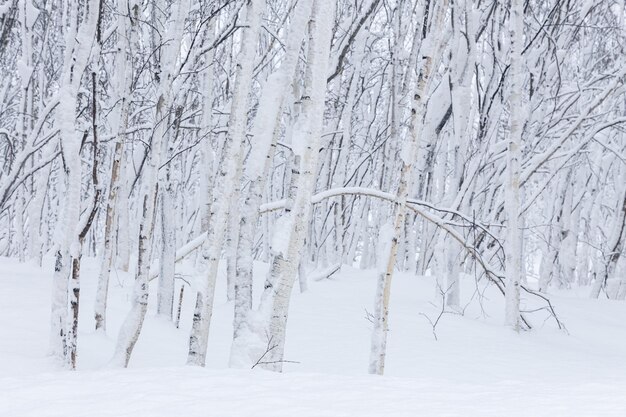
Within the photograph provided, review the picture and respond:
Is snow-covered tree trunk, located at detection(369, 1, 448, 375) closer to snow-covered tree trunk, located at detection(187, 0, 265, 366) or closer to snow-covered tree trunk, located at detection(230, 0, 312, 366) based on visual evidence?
snow-covered tree trunk, located at detection(230, 0, 312, 366)

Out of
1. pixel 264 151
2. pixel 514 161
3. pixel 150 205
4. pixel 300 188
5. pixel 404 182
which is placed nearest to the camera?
pixel 300 188

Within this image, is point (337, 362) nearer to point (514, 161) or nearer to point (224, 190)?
point (224, 190)

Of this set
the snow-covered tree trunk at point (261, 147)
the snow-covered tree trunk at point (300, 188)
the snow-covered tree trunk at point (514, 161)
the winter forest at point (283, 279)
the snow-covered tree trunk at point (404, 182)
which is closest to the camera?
the winter forest at point (283, 279)

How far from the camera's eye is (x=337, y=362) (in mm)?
6148

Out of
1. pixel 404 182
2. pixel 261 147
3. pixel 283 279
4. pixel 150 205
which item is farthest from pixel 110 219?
pixel 404 182

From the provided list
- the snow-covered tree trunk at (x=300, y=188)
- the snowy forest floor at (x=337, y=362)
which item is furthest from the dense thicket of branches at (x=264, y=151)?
the snowy forest floor at (x=337, y=362)

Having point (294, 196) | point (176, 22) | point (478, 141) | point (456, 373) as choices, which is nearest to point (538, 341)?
point (456, 373)

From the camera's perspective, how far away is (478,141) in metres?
8.03

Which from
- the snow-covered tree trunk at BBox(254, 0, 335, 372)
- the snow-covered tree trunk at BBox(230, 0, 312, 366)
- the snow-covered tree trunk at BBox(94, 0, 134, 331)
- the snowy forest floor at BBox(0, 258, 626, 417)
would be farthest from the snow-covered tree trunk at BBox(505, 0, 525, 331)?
the snow-covered tree trunk at BBox(94, 0, 134, 331)

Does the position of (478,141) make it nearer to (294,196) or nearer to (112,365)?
(294,196)

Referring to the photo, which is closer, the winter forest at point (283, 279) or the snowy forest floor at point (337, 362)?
the snowy forest floor at point (337, 362)

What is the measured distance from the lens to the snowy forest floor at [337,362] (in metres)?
2.80

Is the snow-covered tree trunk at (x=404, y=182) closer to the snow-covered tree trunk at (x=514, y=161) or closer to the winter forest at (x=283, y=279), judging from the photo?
the winter forest at (x=283, y=279)

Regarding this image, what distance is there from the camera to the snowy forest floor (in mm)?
2799
